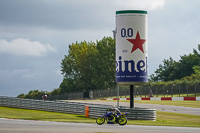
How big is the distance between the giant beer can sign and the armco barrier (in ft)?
7.84

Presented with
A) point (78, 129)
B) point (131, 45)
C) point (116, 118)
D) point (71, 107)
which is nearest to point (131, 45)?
point (131, 45)

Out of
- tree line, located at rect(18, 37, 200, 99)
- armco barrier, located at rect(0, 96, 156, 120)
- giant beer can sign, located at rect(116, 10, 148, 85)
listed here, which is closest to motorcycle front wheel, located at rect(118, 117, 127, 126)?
armco barrier, located at rect(0, 96, 156, 120)

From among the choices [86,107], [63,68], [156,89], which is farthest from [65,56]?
[86,107]

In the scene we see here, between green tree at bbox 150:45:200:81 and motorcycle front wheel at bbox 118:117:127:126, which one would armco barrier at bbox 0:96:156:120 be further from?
green tree at bbox 150:45:200:81

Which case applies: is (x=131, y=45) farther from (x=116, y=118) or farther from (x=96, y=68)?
(x=96, y=68)

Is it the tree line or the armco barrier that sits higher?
the tree line

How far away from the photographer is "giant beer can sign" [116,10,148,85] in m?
34.9

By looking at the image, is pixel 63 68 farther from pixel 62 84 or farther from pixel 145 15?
pixel 145 15

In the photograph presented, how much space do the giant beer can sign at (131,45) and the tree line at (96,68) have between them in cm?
8878

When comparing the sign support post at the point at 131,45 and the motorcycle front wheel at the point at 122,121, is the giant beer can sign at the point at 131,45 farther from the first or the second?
the motorcycle front wheel at the point at 122,121

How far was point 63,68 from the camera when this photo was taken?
135 m

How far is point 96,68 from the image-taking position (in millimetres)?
127562

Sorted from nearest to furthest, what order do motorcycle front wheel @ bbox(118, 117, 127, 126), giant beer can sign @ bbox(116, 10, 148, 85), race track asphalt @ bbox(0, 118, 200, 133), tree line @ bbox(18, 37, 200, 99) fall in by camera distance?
1. race track asphalt @ bbox(0, 118, 200, 133)
2. motorcycle front wheel @ bbox(118, 117, 127, 126)
3. giant beer can sign @ bbox(116, 10, 148, 85)
4. tree line @ bbox(18, 37, 200, 99)

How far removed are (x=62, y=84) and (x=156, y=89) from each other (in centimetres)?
5310
